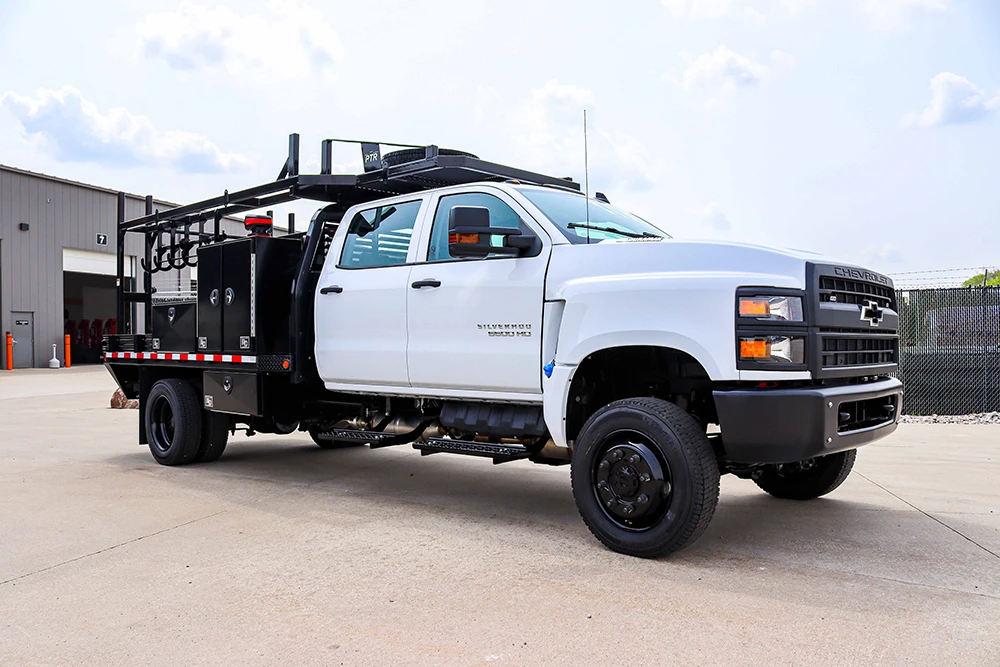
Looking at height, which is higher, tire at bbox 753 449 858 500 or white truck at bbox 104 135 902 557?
white truck at bbox 104 135 902 557

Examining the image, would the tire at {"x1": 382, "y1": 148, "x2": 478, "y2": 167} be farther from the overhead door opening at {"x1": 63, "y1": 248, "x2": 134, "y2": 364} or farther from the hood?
the overhead door opening at {"x1": 63, "y1": 248, "x2": 134, "y2": 364}

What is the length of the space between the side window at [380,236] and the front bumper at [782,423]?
278 centimetres

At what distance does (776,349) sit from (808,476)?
2.04 metres

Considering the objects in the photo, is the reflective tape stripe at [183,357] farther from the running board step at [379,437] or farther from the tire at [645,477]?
the tire at [645,477]

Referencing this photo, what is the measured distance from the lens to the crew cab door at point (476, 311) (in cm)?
518

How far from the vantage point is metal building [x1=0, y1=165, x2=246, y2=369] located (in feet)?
89.8

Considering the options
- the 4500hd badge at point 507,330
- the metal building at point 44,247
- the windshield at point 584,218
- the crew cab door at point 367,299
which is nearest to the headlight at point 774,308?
the windshield at point 584,218

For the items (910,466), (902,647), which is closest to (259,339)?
(902,647)

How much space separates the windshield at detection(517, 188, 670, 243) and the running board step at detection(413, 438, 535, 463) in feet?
4.58

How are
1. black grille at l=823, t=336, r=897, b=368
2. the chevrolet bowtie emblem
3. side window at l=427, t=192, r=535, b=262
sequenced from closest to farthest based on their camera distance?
black grille at l=823, t=336, r=897, b=368, the chevrolet bowtie emblem, side window at l=427, t=192, r=535, b=262

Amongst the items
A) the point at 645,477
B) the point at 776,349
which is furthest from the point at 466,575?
the point at 776,349

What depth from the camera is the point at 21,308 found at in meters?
27.9

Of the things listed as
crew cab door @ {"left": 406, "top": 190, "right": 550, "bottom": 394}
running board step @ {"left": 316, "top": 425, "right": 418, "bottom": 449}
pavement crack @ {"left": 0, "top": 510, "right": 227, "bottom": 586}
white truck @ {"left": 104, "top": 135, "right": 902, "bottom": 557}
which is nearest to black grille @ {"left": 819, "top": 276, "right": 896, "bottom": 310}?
white truck @ {"left": 104, "top": 135, "right": 902, "bottom": 557}

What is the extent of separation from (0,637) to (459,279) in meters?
3.20
